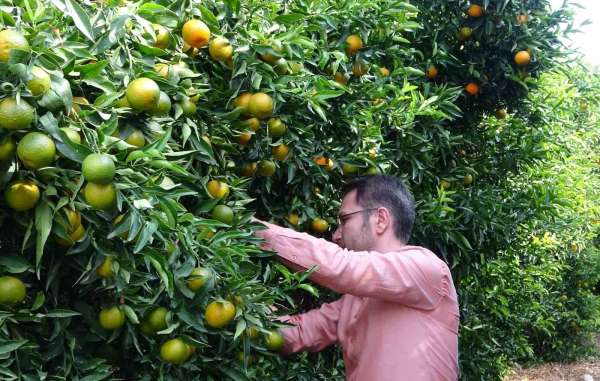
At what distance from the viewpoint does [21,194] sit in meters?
1.08

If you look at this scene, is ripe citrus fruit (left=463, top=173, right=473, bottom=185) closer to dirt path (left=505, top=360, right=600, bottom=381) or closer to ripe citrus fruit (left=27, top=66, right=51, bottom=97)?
ripe citrus fruit (left=27, top=66, right=51, bottom=97)

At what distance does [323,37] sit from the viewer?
6.86 feet

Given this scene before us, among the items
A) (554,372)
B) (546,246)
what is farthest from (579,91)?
(554,372)

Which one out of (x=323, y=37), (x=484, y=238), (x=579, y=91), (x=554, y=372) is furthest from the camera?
(x=554, y=372)

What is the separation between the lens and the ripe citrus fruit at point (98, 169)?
1.04 meters

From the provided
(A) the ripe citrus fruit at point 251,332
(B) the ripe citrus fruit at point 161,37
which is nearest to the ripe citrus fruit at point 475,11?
(B) the ripe citrus fruit at point 161,37

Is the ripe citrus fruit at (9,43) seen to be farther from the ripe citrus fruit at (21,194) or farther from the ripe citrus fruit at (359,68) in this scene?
the ripe citrus fruit at (359,68)

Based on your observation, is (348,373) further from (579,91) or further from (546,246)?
(579,91)

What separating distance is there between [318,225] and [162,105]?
3.46 feet

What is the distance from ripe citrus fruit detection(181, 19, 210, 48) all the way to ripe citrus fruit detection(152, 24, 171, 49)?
7 cm

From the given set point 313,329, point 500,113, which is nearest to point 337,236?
point 313,329

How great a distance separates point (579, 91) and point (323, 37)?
473 cm

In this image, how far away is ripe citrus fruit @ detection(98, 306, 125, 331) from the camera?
4.26 feet

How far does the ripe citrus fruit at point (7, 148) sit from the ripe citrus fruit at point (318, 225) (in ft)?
4.28
